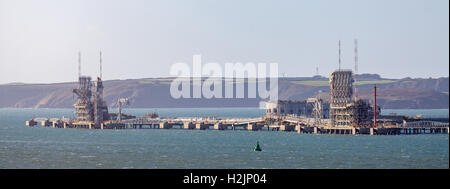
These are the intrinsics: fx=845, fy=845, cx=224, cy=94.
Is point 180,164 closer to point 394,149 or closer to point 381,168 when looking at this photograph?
point 381,168

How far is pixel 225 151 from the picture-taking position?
417 feet

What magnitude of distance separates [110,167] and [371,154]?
3900 cm

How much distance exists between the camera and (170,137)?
16712cm

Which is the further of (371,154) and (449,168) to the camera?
(371,154)

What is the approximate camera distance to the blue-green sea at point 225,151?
10638cm

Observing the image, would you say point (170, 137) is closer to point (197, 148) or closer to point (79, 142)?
point (79, 142)

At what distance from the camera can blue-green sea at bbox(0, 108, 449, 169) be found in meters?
106
